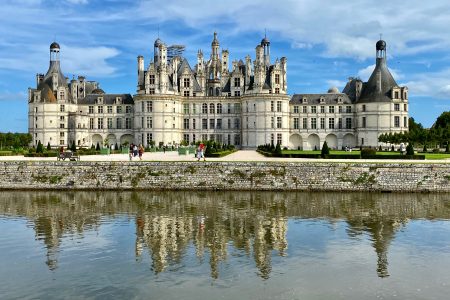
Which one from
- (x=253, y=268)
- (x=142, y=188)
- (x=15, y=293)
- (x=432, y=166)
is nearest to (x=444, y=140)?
(x=432, y=166)

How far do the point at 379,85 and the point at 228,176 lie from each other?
46.2m

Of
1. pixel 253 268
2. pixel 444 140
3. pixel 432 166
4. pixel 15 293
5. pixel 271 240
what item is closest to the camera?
pixel 15 293

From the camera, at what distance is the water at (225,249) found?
45.0ft

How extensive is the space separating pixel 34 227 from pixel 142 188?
12.0 meters

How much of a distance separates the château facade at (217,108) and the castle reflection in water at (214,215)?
42.3 m

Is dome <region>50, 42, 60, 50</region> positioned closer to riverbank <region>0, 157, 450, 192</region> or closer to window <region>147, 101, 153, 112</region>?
window <region>147, 101, 153, 112</region>

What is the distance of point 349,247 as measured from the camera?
18062 millimetres

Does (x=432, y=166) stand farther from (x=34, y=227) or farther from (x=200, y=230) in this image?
(x=34, y=227)

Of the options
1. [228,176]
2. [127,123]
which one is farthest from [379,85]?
[228,176]

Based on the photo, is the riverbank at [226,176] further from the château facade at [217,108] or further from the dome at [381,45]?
the dome at [381,45]

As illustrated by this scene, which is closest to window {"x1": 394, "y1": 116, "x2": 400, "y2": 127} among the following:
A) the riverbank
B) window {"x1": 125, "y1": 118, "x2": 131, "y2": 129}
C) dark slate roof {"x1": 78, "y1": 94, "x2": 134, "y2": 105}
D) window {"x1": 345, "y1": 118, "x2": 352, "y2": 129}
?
window {"x1": 345, "y1": 118, "x2": 352, "y2": 129}

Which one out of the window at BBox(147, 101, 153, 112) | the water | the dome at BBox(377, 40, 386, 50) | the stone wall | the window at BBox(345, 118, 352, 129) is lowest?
the water

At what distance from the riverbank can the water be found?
142 inches

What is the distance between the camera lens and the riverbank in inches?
1272
